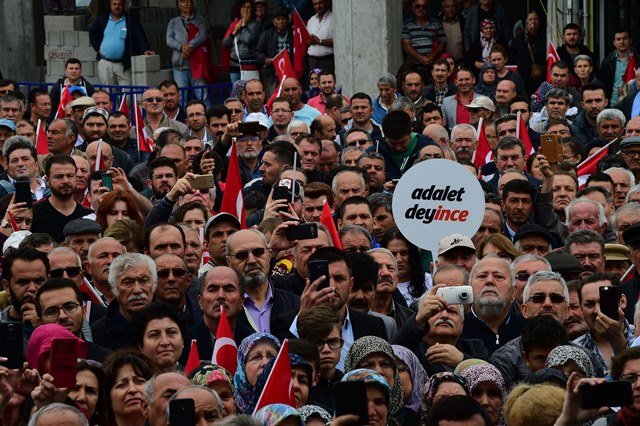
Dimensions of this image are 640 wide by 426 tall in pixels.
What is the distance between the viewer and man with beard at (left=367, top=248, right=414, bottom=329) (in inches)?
463

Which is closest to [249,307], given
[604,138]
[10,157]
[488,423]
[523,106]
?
[488,423]

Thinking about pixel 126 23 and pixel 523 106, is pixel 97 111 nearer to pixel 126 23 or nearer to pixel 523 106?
pixel 523 106

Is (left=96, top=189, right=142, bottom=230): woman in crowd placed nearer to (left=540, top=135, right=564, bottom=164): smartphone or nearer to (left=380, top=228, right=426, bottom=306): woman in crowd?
(left=380, top=228, right=426, bottom=306): woman in crowd

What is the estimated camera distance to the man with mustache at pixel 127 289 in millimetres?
11156

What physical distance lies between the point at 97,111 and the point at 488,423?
1063 cm

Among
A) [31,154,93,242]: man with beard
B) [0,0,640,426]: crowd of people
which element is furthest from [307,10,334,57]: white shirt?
[31,154,93,242]: man with beard

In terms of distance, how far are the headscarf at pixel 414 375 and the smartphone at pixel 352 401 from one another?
7.33 ft

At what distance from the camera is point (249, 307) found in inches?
459

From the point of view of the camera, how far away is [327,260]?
11188 millimetres

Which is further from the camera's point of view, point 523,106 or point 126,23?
point 126,23

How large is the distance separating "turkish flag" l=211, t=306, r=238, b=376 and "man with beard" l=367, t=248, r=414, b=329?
1406 mm

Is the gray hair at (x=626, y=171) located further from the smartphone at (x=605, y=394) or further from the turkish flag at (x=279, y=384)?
the smartphone at (x=605, y=394)

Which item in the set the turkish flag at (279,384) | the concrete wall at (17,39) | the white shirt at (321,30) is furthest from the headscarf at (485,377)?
the concrete wall at (17,39)

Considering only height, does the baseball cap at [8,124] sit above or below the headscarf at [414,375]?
above
